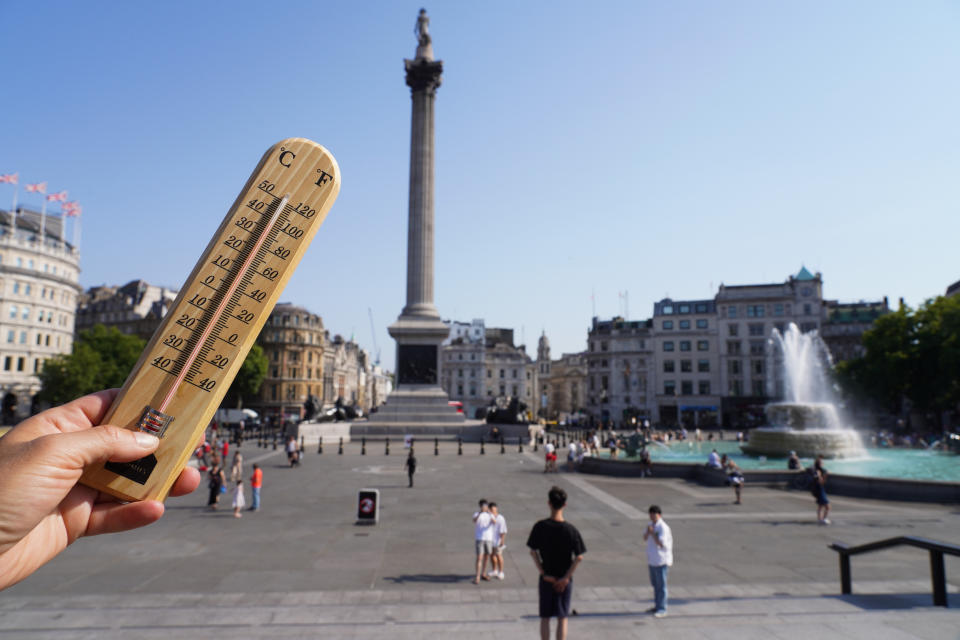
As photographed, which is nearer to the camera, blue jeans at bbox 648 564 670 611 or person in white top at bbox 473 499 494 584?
blue jeans at bbox 648 564 670 611

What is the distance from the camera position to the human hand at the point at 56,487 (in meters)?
2.01

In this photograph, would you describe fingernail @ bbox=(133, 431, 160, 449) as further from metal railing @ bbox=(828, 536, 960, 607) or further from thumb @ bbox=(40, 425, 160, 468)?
metal railing @ bbox=(828, 536, 960, 607)

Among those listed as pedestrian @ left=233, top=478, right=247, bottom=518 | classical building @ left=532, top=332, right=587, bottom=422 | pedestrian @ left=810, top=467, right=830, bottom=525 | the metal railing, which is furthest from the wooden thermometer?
classical building @ left=532, top=332, right=587, bottom=422

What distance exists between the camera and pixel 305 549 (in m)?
13.1

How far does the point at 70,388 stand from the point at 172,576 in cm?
5943

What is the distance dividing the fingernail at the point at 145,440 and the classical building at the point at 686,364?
85.2 meters

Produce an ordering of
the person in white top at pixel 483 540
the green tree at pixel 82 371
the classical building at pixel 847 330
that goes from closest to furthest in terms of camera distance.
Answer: the person in white top at pixel 483 540 → the green tree at pixel 82 371 → the classical building at pixel 847 330

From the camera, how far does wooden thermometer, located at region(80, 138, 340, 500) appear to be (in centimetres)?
241

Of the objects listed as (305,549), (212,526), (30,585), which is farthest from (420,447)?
(30,585)

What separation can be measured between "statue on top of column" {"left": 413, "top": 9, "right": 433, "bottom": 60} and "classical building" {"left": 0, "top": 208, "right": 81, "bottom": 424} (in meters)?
51.9

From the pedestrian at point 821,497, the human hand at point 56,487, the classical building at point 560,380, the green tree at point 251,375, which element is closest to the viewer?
the human hand at point 56,487

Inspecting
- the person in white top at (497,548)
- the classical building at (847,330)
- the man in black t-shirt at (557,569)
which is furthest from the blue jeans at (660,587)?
the classical building at (847,330)

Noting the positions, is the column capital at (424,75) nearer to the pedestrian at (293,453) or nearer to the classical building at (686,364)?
the pedestrian at (293,453)

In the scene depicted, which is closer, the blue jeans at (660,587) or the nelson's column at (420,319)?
the blue jeans at (660,587)
